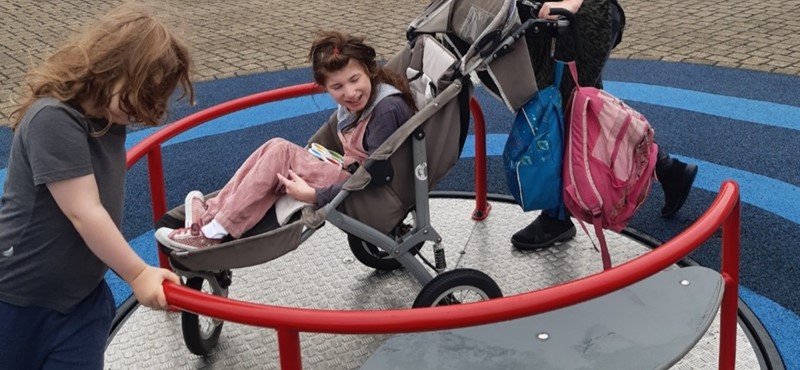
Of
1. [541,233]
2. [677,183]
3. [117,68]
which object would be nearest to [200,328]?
[117,68]

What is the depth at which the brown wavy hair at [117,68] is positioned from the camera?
2.17 metres

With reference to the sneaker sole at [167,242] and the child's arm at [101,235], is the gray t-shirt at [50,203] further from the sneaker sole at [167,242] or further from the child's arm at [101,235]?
the sneaker sole at [167,242]

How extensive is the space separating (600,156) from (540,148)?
0.24 m

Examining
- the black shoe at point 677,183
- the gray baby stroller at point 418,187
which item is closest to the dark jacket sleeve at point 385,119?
the gray baby stroller at point 418,187

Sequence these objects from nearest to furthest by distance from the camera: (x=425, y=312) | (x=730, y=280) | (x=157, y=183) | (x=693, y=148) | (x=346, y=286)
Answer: (x=425, y=312)
(x=730, y=280)
(x=157, y=183)
(x=346, y=286)
(x=693, y=148)

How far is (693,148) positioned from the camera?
5.26 m

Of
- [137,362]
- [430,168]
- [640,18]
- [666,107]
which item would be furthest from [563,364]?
[640,18]

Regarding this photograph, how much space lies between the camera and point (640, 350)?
100 inches

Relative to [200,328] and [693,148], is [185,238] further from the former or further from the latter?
[693,148]

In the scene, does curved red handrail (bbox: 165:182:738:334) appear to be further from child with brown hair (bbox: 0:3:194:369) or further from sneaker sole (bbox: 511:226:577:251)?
sneaker sole (bbox: 511:226:577:251)

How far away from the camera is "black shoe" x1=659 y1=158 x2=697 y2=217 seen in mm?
4223

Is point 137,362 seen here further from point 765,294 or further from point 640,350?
point 765,294

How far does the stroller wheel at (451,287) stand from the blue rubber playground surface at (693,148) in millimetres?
1130

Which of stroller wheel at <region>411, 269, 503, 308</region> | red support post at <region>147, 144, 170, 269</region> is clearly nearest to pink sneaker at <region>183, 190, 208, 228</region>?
red support post at <region>147, 144, 170, 269</region>
